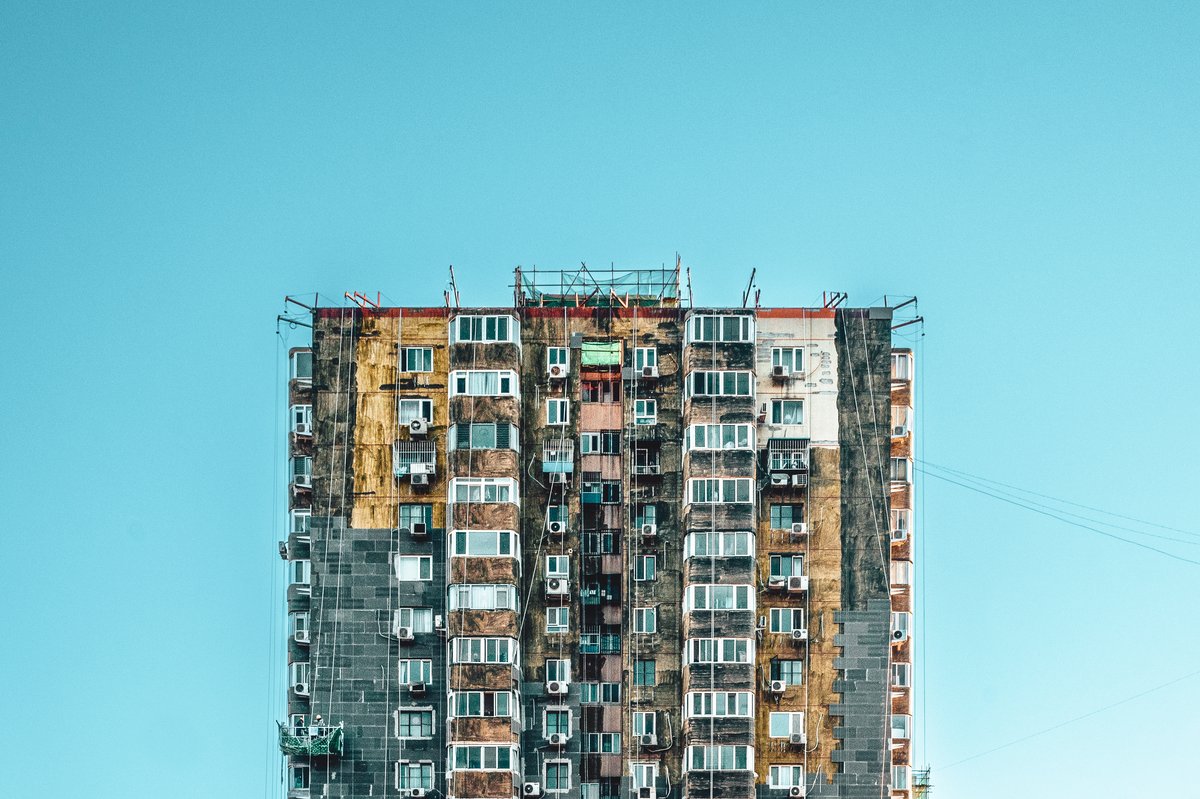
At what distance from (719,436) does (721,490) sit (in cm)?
329

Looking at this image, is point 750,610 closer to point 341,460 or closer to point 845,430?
point 845,430

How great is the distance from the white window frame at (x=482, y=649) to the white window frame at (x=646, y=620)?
26.6ft

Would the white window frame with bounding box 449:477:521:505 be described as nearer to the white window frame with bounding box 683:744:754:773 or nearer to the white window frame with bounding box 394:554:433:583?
the white window frame with bounding box 394:554:433:583

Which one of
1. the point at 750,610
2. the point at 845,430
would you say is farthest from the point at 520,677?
the point at 845,430

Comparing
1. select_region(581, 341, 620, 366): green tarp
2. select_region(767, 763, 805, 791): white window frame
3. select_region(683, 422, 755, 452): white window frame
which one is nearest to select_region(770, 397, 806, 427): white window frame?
select_region(683, 422, 755, 452): white window frame

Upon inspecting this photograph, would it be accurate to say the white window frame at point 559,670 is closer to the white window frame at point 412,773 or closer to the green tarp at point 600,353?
the white window frame at point 412,773

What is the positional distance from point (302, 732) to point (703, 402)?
30.8 m

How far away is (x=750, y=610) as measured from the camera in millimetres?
124125

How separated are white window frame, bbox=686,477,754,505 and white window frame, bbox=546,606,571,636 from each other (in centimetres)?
1001

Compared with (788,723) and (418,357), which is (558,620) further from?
(418,357)

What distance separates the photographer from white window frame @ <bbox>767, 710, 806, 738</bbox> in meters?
125

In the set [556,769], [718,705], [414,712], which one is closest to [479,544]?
[414,712]

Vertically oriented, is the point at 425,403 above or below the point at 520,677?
above

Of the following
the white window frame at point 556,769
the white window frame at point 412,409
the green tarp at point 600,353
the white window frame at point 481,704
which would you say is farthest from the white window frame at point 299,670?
the green tarp at point 600,353
